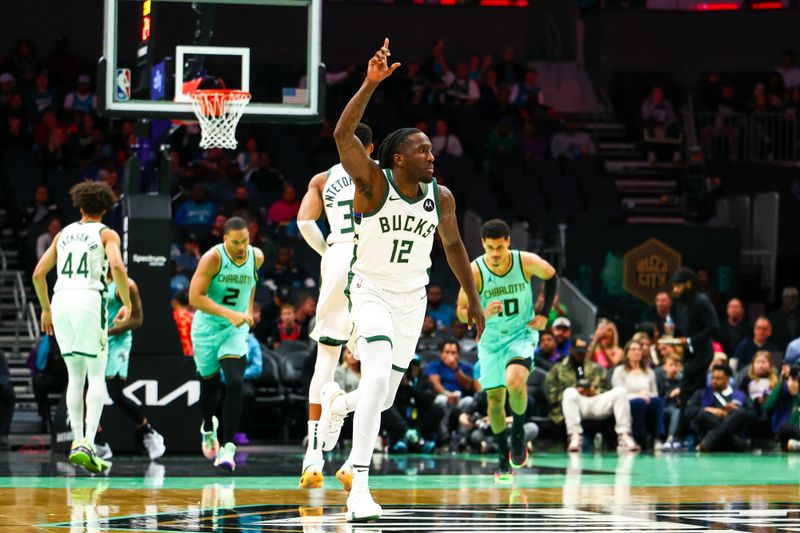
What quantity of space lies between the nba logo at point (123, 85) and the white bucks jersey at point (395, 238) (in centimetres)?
548

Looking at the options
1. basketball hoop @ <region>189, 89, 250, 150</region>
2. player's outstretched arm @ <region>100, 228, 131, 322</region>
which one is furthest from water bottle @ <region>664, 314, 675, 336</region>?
player's outstretched arm @ <region>100, 228, 131, 322</region>

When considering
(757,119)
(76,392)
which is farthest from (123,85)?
(757,119)

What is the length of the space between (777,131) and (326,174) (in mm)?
17677

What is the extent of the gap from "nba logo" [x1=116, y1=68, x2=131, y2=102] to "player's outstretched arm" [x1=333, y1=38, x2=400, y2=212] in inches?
216

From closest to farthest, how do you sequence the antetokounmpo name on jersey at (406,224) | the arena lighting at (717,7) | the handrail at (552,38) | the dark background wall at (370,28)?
1. the antetokounmpo name on jersey at (406,224)
2. the dark background wall at (370,28)
3. the arena lighting at (717,7)
4. the handrail at (552,38)

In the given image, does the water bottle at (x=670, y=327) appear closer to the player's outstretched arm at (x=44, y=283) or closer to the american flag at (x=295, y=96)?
the american flag at (x=295, y=96)

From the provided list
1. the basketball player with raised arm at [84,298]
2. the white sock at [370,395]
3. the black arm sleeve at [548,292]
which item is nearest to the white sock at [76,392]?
the basketball player with raised arm at [84,298]

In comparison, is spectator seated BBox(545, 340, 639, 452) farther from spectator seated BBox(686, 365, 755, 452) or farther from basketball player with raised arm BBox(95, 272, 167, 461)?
basketball player with raised arm BBox(95, 272, 167, 461)

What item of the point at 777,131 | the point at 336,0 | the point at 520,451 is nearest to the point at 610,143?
the point at 777,131

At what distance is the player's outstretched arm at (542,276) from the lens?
12.1 metres

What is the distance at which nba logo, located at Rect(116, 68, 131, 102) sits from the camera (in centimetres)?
1341

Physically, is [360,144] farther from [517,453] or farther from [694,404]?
[694,404]

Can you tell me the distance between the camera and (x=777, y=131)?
86.9 ft

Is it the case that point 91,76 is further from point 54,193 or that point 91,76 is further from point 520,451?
point 520,451
